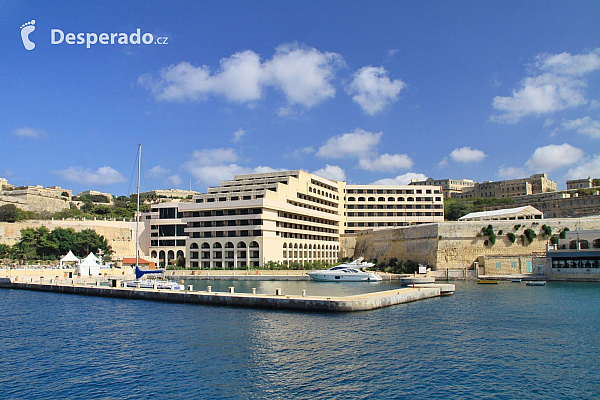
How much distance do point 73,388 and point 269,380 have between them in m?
8.48

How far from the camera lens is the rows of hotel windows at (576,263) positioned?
202 feet

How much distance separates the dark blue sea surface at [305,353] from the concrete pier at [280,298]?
1332mm

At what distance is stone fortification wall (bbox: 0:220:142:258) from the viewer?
10338 cm

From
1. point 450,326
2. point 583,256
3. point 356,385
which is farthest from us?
point 583,256

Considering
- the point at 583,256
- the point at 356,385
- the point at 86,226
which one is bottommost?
the point at 356,385

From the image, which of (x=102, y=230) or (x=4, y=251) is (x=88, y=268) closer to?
(x=4, y=251)

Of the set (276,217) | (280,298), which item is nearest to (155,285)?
(280,298)

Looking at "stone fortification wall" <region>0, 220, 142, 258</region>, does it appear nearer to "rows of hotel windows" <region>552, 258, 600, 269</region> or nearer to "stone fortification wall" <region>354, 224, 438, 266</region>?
"stone fortification wall" <region>354, 224, 438, 266</region>

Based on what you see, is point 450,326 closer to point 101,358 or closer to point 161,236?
point 101,358

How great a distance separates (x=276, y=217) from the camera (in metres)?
89.1

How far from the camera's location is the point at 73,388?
1950 centimetres

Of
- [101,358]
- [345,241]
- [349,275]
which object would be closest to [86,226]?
[345,241]

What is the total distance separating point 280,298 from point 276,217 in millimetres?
49737

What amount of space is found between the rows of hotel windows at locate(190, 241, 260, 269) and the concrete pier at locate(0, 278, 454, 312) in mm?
34868
